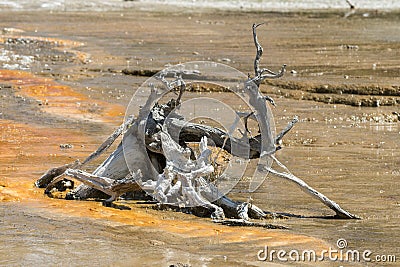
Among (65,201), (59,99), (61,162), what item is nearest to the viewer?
(65,201)

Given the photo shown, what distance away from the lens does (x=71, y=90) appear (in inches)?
529

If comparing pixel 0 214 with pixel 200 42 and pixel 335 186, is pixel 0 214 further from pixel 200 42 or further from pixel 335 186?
pixel 200 42

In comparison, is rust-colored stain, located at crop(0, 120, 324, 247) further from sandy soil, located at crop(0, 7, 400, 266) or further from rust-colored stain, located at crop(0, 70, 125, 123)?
rust-colored stain, located at crop(0, 70, 125, 123)

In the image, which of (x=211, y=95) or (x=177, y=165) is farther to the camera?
(x=211, y=95)

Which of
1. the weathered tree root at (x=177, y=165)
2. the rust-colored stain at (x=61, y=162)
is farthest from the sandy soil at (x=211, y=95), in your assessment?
the weathered tree root at (x=177, y=165)

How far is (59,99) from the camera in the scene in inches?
496

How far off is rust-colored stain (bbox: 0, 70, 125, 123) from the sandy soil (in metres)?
0.03

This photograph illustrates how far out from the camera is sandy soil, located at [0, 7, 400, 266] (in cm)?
580

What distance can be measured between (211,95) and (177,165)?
247 inches

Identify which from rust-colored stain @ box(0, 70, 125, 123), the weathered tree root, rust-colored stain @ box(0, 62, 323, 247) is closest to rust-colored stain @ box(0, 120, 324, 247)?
rust-colored stain @ box(0, 62, 323, 247)

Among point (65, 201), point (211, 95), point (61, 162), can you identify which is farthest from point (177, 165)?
point (211, 95)

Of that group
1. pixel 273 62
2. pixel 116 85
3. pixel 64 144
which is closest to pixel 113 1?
pixel 273 62

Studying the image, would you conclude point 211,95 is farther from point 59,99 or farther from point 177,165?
point 177,165

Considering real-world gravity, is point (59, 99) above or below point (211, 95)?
below
